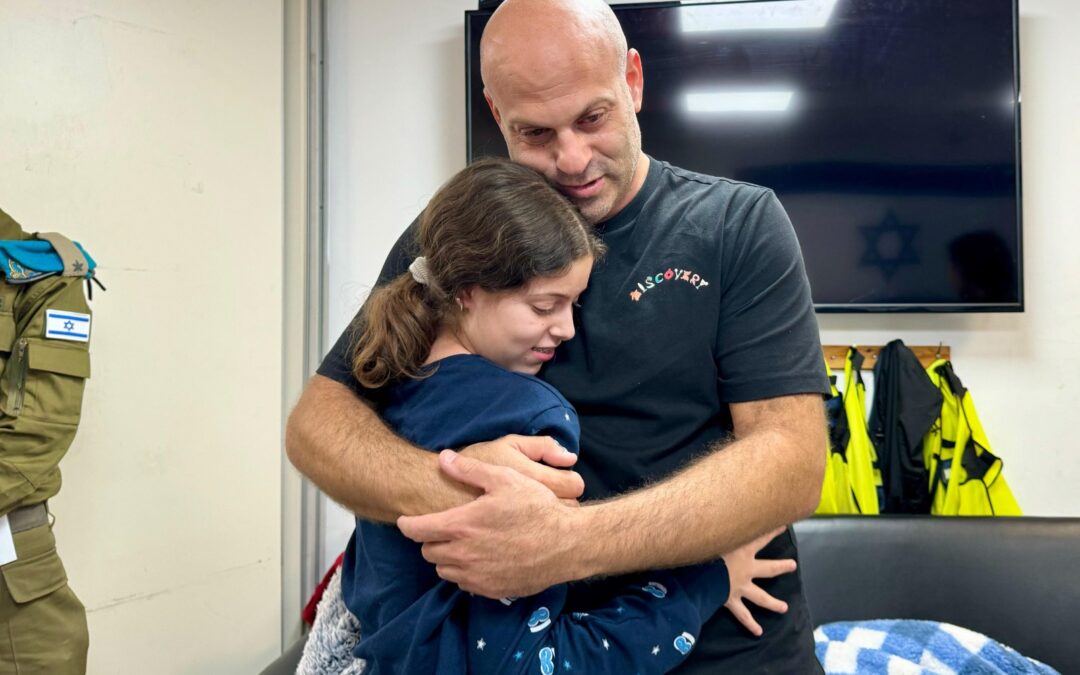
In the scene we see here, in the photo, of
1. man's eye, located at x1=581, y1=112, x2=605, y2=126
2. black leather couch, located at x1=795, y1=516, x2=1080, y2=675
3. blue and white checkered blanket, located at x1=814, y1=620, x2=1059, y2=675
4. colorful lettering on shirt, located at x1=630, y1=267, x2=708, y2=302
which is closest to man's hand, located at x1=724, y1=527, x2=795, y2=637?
colorful lettering on shirt, located at x1=630, y1=267, x2=708, y2=302

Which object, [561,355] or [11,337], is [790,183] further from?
[11,337]

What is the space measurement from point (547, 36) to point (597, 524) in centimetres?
71

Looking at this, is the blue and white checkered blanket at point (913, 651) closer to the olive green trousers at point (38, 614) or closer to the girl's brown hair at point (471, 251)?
the girl's brown hair at point (471, 251)

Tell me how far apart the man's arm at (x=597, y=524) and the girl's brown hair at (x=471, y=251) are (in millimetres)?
235

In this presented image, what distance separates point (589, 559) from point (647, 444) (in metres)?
0.25

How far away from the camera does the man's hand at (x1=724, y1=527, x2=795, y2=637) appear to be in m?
1.15

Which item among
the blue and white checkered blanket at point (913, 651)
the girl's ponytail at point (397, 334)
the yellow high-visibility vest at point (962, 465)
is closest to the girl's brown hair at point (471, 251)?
the girl's ponytail at point (397, 334)

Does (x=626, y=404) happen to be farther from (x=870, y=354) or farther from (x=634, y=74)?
(x=870, y=354)

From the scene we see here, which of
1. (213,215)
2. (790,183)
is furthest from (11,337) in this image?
(790,183)

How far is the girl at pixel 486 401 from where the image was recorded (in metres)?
1.05

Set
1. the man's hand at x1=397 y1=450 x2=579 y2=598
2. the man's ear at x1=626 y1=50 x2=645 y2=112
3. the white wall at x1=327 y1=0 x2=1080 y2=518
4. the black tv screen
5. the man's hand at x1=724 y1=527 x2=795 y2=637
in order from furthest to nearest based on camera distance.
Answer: the white wall at x1=327 y1=0 x2=1080 y2=518 → the black tv screen → the man's ear at x1=626 y1=50 x2=645 y2=112 → the man's hand at x1=724 y1=527 x2=795 y2=637 → the man's hand at x1=397 y1=450 x2=579 y2=598

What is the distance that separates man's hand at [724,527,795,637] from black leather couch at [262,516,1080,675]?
4.99 feet

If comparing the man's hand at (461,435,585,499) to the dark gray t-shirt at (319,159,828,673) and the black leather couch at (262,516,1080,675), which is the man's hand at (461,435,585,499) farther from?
the black leather couch at (262,516,1080,675)

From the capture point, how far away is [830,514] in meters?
2.72
